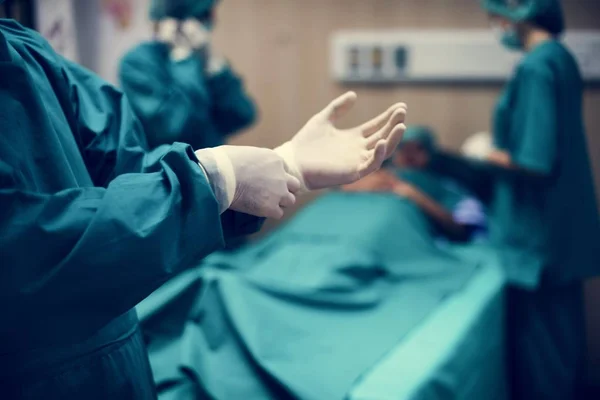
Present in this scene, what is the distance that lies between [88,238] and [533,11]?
5.75ft

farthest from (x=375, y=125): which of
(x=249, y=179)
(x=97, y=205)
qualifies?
(x=97, y=205)

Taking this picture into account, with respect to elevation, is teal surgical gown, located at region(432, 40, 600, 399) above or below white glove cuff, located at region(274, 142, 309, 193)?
below

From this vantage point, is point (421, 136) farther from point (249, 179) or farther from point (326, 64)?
point (249, 179)

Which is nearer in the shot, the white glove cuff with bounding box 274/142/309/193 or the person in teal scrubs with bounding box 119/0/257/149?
the white glove cuff with bounding box 274/142/309/193

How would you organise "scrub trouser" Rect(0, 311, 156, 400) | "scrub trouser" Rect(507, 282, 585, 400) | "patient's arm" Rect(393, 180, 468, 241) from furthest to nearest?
"patient's arm" Rect(393, 180, 468, 241) → "scrub trouser" Rect(507, 282, 585, 400) → "scrub trouser" Rect(0, 311, 156, 400)

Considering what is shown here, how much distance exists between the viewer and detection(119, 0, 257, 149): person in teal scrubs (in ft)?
7.24

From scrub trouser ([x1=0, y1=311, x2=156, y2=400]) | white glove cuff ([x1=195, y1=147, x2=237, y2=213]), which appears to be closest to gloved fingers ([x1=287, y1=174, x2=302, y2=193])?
white glove cuff ([x1=195, y1=147, x2=237, y2=213])

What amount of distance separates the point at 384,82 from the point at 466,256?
3.00ft

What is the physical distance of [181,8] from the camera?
2.36 metres

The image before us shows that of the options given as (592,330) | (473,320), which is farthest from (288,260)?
(592,330)

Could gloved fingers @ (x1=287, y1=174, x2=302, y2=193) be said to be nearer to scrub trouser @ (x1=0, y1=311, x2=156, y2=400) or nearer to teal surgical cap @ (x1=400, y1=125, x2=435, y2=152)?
scrub trouser @ (x1=0, y1=311, x2=156, y2=400)

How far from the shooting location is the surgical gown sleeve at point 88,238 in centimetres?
70

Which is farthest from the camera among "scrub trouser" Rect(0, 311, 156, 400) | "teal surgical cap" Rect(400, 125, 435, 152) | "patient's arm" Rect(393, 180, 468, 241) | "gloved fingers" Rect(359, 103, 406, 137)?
"teal surgical cap" Rect(400, 125, 435, 152)

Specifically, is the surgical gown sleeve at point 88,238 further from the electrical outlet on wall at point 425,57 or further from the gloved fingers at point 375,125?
the electrical outlet on wall at point 425,57
